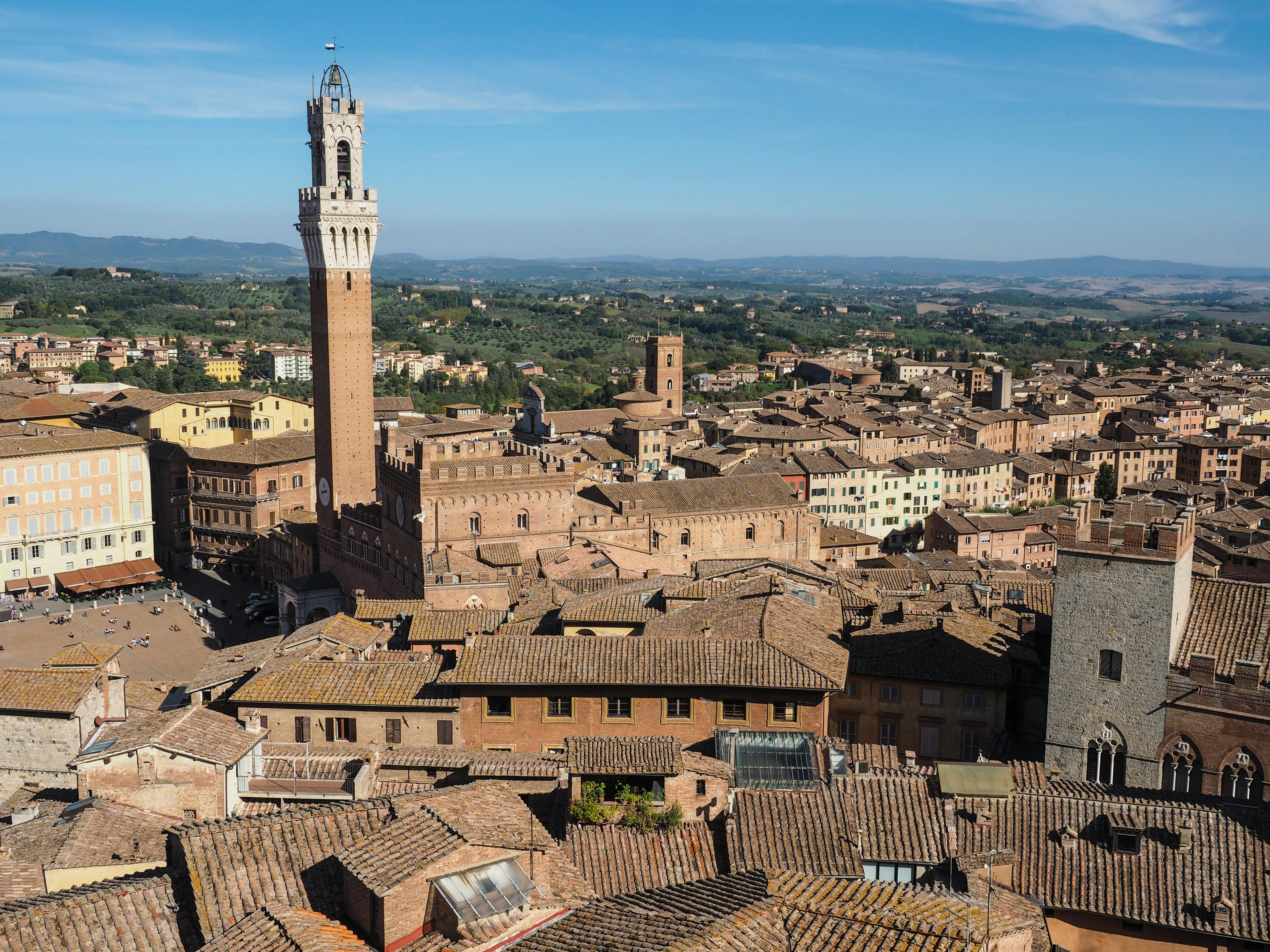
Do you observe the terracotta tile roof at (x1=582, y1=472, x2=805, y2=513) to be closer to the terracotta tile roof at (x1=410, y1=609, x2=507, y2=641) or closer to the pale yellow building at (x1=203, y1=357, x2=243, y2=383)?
the terracotta tile roof at (x1=410, y1=609, x2=507, y2=641)

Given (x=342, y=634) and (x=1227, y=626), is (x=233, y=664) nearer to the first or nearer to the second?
(x=342, y=634)

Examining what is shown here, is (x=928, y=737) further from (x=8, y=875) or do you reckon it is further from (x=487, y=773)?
(x=8, y=875)

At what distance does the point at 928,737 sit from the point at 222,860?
50.7 ft

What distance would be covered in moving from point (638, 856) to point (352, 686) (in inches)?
356

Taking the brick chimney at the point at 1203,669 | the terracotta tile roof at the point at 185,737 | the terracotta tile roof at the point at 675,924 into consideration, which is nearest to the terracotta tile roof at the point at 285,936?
the terracotta tile roof at the point at 675,924

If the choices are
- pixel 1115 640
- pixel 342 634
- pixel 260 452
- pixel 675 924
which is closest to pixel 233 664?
pixel 342 634

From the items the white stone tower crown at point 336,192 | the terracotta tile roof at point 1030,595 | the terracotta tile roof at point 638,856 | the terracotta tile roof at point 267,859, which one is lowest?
the terracotta tile roof at point 1030,595

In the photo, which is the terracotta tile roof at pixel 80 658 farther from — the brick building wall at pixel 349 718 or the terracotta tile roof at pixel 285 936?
the terracotta tile roof at pixel 285 936

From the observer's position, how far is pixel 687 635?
86.0 feet

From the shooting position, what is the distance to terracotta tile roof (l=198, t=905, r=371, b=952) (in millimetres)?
11789

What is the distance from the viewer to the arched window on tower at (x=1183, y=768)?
68.1 feet

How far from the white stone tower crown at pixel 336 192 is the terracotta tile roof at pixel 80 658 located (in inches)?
1179

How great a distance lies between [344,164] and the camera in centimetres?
5262

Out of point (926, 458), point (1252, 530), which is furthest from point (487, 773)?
point (926, 458)
